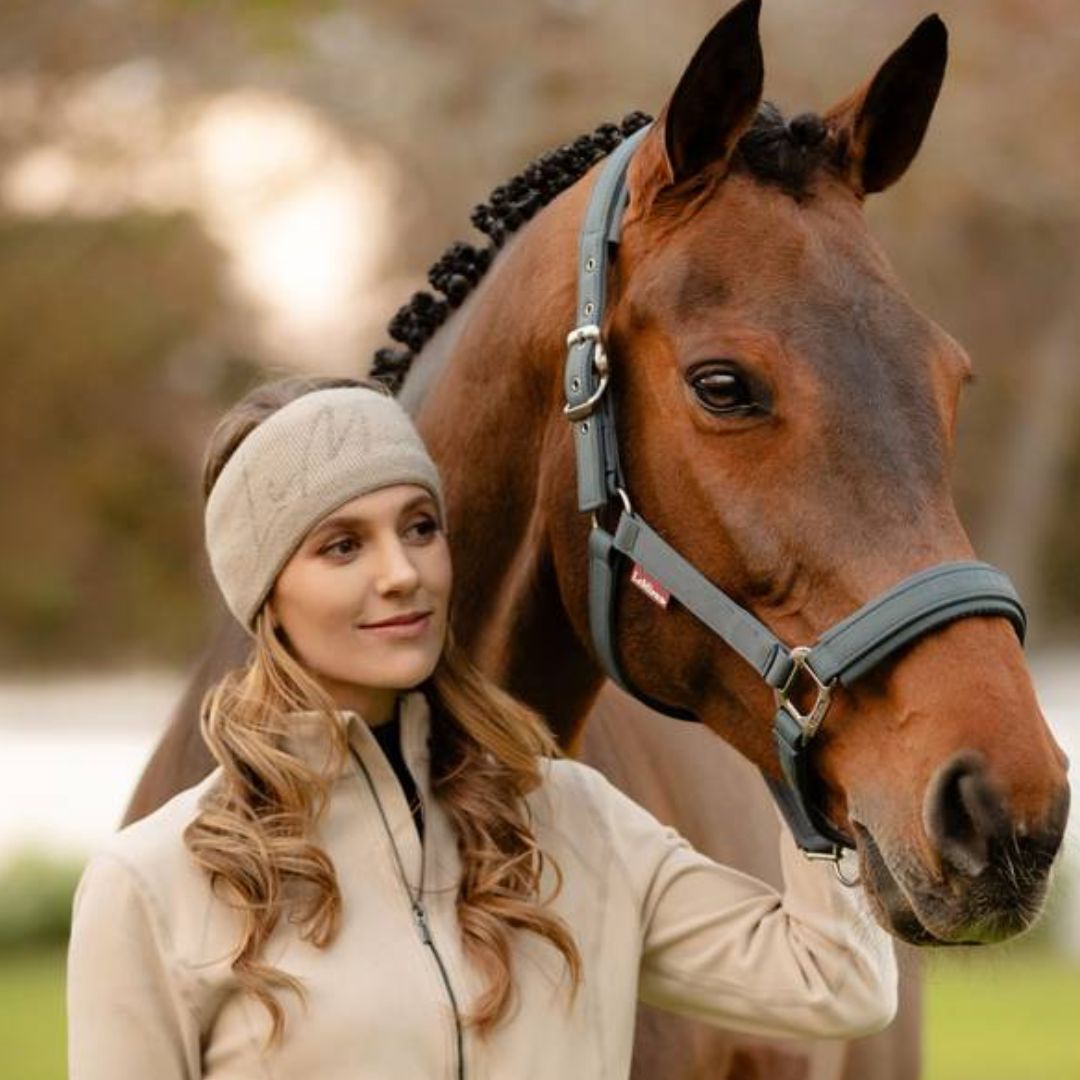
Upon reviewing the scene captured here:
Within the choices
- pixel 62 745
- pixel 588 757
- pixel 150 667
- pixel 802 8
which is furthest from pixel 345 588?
pixel 150 667

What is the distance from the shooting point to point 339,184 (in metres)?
12.3

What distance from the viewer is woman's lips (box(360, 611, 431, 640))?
9.34ft

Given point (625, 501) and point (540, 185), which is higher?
point (540, 185)

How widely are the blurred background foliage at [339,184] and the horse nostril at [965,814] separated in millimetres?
6720

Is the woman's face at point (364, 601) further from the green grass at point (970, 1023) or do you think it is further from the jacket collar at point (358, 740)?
the green grass at point (970, 1023)

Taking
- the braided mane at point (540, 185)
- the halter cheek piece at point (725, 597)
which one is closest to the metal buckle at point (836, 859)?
the halter cheek piece at point (725, 597)

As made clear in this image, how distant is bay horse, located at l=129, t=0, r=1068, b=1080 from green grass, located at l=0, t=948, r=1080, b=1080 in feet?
17.0

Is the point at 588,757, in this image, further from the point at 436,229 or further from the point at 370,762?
the point at 436,229

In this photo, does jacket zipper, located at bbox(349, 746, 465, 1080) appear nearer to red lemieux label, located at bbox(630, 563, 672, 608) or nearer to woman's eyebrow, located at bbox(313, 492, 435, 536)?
woman's eyebrow, located at bbox(313, 492, 435, 536)

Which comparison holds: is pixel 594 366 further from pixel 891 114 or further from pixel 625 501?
pixel 891 114

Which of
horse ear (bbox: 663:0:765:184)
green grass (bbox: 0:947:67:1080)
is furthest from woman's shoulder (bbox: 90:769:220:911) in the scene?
green grass (bbox: 0:947:67:1080)

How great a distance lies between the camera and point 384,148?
11.7 metres

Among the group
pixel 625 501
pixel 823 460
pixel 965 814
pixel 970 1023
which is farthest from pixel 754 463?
pixel 970 1023

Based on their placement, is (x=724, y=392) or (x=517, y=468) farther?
(x=517, y=468)
